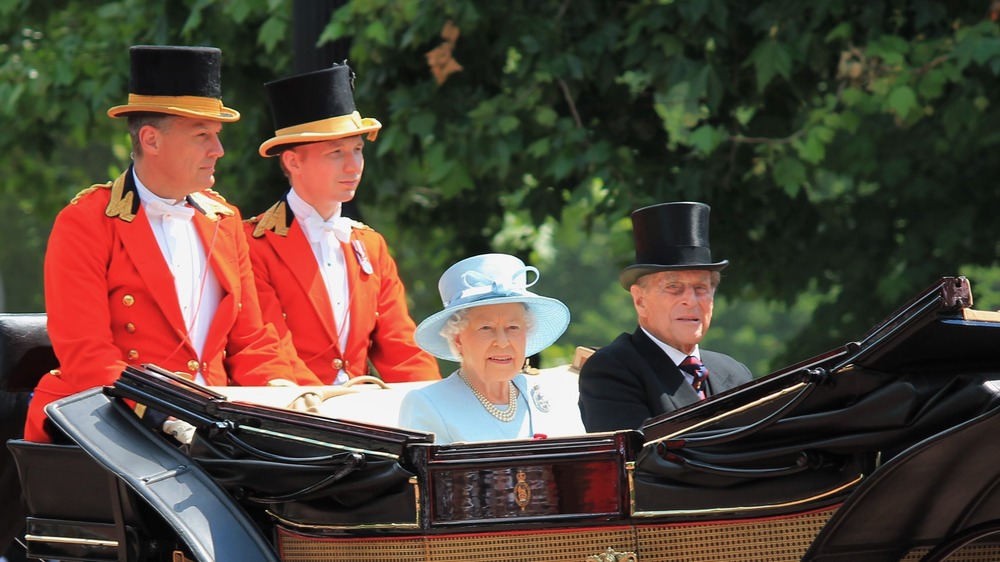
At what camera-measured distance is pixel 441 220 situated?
8.40 m

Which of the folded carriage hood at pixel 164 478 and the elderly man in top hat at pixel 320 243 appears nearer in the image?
the folded carriage hood at pixel 164 478

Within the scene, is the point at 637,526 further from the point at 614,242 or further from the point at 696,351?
the point at 614,242

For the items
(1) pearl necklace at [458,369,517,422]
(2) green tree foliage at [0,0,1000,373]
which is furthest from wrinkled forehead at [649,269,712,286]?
(2) green tree foliage at [0,0,1000,373]

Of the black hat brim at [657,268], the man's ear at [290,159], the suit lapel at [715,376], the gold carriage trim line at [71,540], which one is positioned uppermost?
the man's ear at [290,159]

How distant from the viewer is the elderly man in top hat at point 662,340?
4.36 m

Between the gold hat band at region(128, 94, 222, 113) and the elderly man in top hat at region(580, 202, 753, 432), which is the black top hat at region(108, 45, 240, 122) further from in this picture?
the elderly man in top hat at region(580, 202, 753, 432)

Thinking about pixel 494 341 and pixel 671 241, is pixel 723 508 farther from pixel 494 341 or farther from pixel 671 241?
pixel 671 241

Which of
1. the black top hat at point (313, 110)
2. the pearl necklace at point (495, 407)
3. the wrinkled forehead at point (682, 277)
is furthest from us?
the black top hat at point (313, 110)

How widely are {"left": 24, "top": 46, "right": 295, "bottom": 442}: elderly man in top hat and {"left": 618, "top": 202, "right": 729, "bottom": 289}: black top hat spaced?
122 centimetres

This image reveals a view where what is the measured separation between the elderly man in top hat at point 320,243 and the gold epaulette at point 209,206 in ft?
0.74

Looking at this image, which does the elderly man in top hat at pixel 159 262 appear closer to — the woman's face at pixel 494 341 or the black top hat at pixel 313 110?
the black top hat at pixel 313 110

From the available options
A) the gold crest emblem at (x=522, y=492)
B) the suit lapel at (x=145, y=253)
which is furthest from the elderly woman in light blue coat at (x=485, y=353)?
the suit lapel at (x=145, y=253)

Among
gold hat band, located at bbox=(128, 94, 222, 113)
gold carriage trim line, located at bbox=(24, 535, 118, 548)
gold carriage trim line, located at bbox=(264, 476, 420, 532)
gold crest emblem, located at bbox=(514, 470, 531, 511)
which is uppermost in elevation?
gold hat band, located at bbox=(128, 94, 222, 113)

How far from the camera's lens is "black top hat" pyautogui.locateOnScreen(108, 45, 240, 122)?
4785 mm
